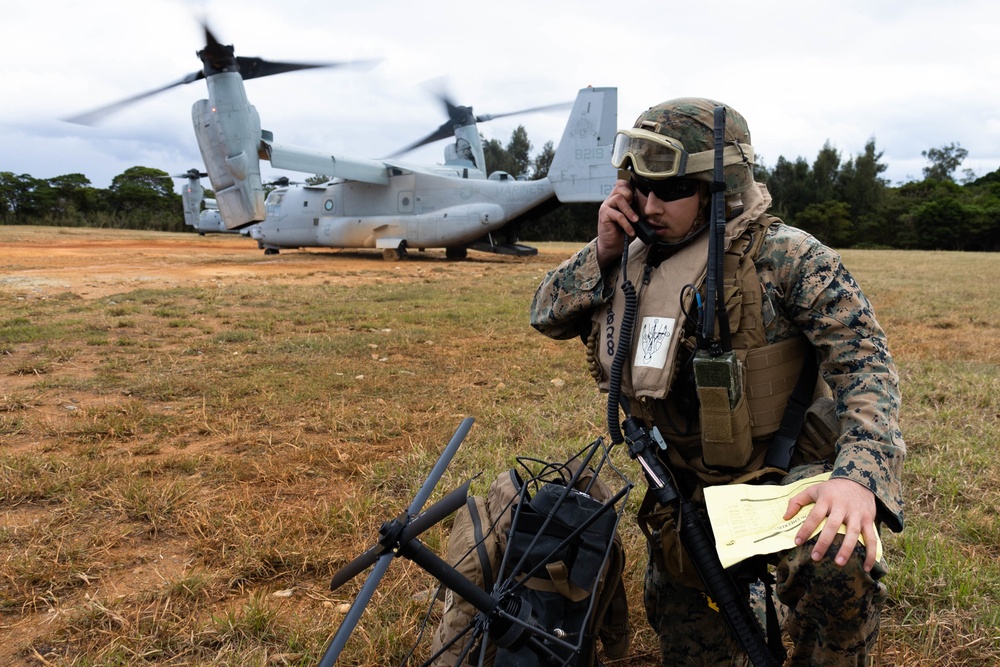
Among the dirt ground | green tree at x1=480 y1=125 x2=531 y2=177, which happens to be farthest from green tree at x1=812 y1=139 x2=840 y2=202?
the dirt ground

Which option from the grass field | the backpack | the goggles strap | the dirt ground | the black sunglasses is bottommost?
the grass field

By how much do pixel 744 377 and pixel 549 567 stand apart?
782 mm

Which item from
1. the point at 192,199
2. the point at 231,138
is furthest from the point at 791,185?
the point at 231,138

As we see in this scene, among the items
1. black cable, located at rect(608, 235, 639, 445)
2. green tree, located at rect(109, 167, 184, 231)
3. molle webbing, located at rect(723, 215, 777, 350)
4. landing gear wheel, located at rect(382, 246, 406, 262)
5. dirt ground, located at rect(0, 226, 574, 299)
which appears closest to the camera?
molle webbing, located at rect(723, 215, 777, 350)

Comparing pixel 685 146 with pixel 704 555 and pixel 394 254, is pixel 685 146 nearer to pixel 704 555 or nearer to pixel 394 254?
pixel 704 555

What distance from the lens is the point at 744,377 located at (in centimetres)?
196

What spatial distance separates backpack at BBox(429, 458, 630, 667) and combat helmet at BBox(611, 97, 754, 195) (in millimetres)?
986

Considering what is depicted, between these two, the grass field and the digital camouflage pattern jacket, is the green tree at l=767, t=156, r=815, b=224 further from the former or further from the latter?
the digital camouflage pattern jacket

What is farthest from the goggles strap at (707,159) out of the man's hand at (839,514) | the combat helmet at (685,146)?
the man's hand at (839,514)

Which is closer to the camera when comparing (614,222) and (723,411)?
(723,411)

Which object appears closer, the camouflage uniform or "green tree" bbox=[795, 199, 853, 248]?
the camouflage uniform

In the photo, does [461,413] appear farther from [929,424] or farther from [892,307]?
[892,307]

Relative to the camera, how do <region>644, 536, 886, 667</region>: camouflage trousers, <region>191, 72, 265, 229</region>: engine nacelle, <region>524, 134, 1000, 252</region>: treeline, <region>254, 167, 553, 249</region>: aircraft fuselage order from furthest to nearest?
<region>524, 134, 1000, 252</region>: treeline → <region>254, 167, 553, 249</region>: aircraft fuselage → <region>191, 72, 265, 229</region>: engine nacelle → <region>644, 536, 886, 667</region>: camouflage trousers

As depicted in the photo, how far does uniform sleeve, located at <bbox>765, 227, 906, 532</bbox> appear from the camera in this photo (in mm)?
1613
